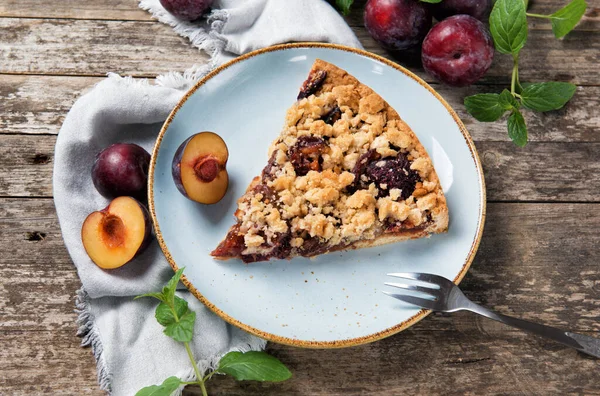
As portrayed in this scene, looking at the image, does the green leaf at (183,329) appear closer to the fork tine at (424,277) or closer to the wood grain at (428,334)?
the wood grain at (428,334)

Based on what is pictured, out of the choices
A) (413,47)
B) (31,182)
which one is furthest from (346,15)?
(31,182)

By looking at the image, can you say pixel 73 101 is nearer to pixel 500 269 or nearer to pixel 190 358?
pixel 190 358

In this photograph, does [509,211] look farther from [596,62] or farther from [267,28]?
[267,28]

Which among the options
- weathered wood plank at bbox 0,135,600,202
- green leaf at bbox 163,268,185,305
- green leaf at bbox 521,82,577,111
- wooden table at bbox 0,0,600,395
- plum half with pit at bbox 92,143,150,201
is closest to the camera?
green leaf at bbox 163,268,185,305

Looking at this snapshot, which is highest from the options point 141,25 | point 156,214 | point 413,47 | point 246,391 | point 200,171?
point 413,47

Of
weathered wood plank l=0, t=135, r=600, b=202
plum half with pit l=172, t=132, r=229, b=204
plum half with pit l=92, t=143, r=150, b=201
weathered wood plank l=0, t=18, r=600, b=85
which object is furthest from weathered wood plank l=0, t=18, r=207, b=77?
plum half with pit l=172, t=132, r=229, b=204

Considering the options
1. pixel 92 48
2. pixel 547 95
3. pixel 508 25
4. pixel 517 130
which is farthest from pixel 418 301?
pixel 92 48

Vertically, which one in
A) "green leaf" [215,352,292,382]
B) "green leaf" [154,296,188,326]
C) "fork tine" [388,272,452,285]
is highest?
"fork tine" [388,272,452,285]

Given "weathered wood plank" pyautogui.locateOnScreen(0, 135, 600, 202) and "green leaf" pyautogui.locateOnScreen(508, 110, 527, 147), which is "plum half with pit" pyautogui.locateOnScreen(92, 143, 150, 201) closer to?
"weathered wood plank" pyautogui.locateOnScreen(0, 135, 600, 202)
